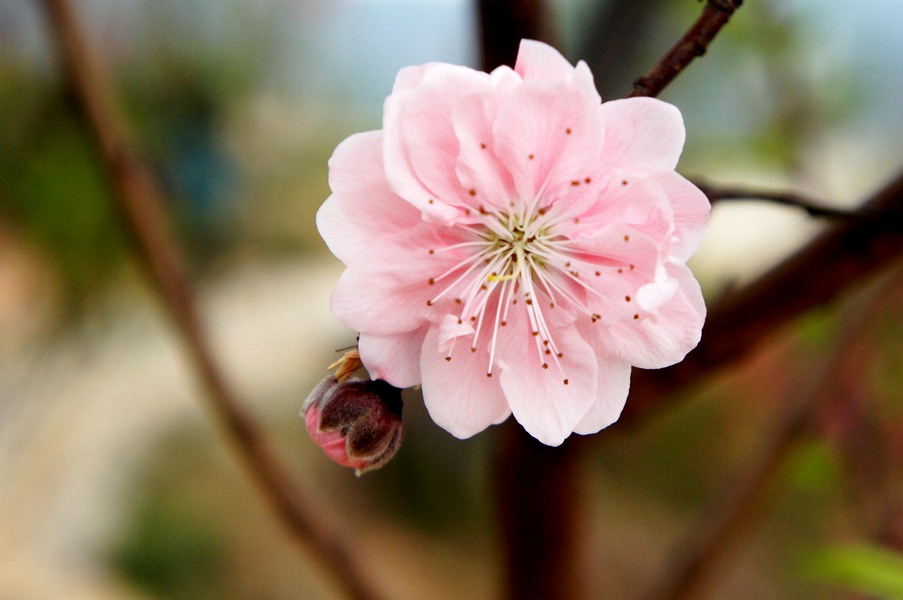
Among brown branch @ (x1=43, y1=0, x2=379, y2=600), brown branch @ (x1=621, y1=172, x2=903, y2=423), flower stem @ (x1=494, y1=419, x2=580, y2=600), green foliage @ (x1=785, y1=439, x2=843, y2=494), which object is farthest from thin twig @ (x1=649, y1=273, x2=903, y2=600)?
brown branch @ (x1=43, y1=0, x2=379, y2=600)

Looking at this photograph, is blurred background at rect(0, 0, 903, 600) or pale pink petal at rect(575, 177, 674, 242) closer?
pale pink petal at rect(575, 177, 674, 242)

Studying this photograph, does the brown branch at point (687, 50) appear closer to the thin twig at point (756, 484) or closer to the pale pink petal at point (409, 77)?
the pale pink petal at point (409, 77)

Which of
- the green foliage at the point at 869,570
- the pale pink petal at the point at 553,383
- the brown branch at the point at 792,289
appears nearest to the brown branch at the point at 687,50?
the pale pink petal at the point at 553,383

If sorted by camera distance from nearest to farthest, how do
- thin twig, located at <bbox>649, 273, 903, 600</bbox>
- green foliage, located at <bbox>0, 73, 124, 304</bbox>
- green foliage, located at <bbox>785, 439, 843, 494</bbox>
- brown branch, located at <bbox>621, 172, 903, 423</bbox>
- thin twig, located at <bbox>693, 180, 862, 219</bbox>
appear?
thin twig, located at <bbox>693, 180, 862, 219</bbox>, brown branch, located at <bbox>621, 172, 903, 423</bbox>, thin twig, located at <bbox>649, 273, 903, 600</bbox>, green foliage, located at <bbox>785, 439, 843, 494</bbox>, green foliage, located at <bbox>0, 73, 124, 304</bbox>

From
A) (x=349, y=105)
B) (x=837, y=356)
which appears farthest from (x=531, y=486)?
(x=349, y=105)

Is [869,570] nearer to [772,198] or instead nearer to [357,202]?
[772,198]

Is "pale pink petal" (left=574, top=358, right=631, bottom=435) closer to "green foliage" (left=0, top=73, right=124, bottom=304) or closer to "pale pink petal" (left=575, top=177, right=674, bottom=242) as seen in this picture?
"pale pink petal" (left=575, top=177, right=674, bottom=242)

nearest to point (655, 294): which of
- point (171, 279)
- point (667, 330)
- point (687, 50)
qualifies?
point (667, 330)

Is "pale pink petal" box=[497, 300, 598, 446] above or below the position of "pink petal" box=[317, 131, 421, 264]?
below
